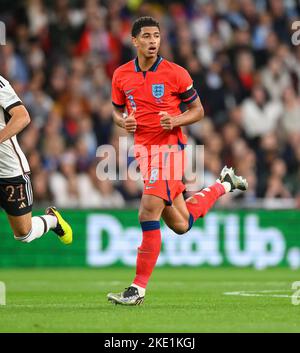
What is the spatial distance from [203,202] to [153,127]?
1.18 m

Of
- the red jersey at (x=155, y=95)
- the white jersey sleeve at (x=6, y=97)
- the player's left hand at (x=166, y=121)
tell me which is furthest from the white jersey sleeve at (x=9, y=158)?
the player's left hand at (x=166, y=121)

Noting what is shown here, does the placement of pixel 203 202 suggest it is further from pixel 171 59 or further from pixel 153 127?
pixel 171 59

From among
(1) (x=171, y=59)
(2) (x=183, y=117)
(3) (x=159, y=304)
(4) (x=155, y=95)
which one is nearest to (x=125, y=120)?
(4) (x=155, y=95)

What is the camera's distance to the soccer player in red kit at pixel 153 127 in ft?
31.4

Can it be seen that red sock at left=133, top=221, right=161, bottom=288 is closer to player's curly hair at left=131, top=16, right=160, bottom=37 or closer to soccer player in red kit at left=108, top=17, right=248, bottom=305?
soccer player in red kit at left=108, top=17, right=248, bottom=305

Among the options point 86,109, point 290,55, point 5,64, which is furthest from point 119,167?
point 290,55

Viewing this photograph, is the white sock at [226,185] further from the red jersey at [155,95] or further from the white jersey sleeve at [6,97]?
the white jersey sleeve at [6,97]

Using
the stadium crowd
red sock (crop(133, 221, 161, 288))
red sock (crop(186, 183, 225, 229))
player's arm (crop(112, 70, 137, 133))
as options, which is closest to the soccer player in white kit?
player's arm (crop(112, 70, 137, 133))

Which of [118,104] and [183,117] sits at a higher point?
[118,104]

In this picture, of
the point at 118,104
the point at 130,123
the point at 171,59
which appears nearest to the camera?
the point at 130,123

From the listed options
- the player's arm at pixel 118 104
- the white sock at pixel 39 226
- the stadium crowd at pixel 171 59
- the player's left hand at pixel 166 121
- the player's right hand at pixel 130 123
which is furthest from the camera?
the stadium crowd at pixel 171 59

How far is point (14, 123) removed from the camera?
936 cm

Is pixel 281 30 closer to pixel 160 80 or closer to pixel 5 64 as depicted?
pixel 5 64

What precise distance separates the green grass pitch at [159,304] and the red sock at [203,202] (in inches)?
33.3
